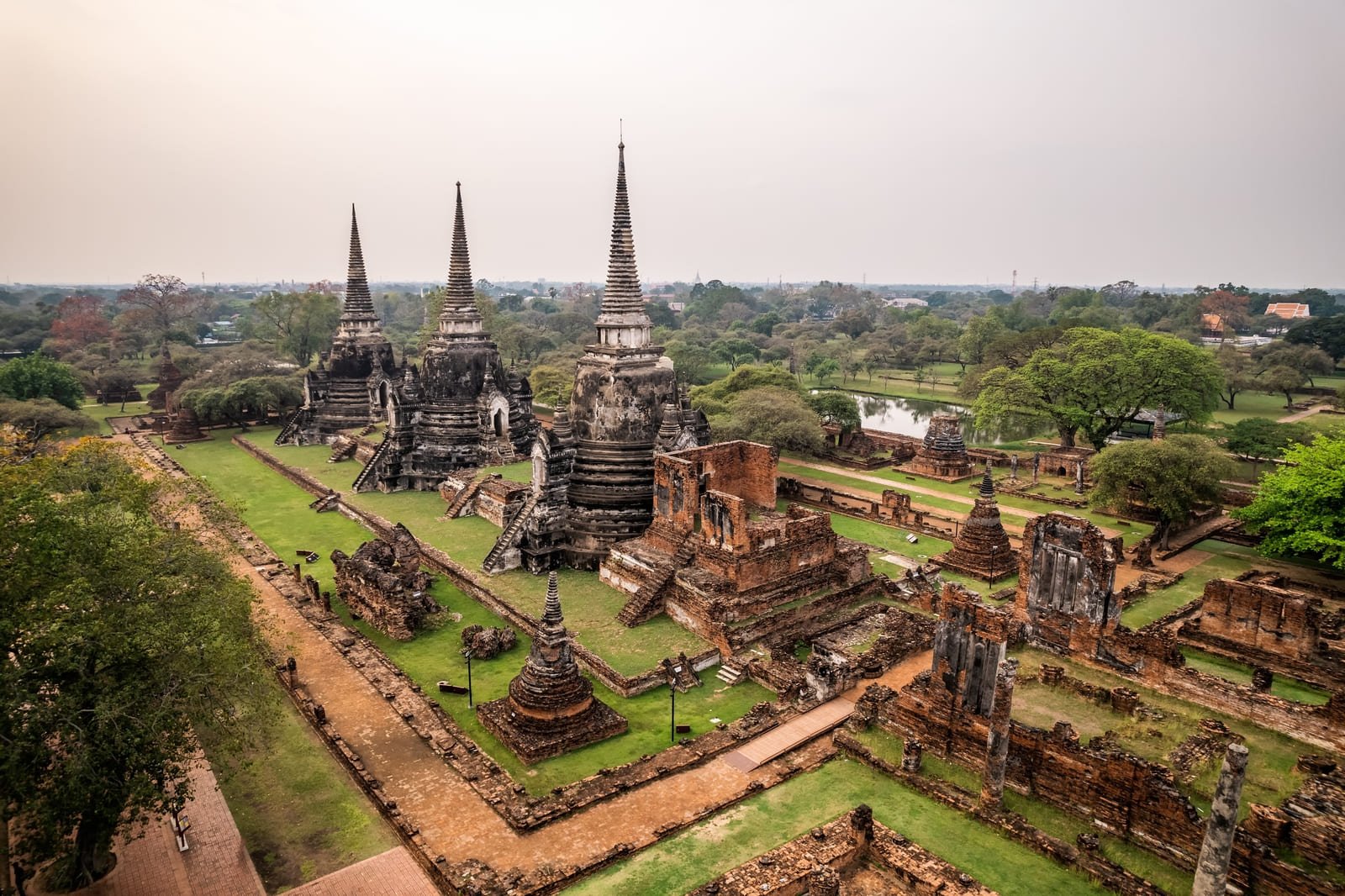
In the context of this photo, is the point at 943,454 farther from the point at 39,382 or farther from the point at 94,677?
the point at 39,382

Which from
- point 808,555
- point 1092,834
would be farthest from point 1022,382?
point 1092,834

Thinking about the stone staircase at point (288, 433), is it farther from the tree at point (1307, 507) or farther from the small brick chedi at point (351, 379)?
the tree at point (1307, 507)

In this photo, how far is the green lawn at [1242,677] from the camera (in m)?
16.6

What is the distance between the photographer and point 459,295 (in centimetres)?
3466

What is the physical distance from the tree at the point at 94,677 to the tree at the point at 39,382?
4114 cm

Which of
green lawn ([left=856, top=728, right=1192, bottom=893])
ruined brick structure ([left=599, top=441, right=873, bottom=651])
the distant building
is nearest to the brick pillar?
green lawn ([left=856, top=728, right=1192, bottom=893])

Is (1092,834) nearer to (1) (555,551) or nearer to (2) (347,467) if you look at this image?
(1) (555,551)

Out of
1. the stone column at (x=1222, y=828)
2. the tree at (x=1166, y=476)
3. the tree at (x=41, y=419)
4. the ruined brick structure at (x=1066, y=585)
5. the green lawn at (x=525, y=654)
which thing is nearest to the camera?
the stone column at (x=1222, y=828)

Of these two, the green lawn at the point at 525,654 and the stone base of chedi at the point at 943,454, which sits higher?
the stone base of chedi at the point at 943,454

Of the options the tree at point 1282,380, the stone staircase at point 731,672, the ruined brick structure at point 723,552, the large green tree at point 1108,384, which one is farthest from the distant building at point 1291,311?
the stone staircase at point 731,672

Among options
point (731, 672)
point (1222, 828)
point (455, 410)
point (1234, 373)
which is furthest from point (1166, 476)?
point (1234, 373)

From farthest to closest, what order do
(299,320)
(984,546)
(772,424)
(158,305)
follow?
(158,305)
(299,320)
(772,424)
(984,546)

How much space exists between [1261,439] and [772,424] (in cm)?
1983

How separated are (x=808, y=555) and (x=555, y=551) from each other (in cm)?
743
